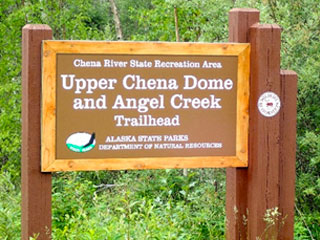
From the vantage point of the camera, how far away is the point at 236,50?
5.72 meters

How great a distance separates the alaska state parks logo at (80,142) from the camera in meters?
5.39

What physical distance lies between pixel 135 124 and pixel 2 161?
31.4 ft

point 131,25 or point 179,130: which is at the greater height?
point 131,25

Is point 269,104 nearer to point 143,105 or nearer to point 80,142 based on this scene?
point 143,105

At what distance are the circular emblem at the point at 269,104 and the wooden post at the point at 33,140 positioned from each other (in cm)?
161

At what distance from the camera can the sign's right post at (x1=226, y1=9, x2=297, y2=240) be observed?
5.74 metres

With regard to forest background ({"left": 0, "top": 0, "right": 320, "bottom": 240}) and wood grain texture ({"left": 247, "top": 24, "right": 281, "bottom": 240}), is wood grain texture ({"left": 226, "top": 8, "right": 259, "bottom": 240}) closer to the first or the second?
wood grain texture ({"left": 247, "top": 24, "right": 281, "bottom": 240})

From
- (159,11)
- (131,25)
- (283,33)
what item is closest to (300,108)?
(283,33)

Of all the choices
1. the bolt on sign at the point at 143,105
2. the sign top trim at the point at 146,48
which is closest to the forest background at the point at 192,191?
the bolt on sign at the point at 143,105

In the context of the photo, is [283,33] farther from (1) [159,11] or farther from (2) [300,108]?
(1) [159,11]

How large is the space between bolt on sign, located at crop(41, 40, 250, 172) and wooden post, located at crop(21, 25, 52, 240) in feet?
0.21

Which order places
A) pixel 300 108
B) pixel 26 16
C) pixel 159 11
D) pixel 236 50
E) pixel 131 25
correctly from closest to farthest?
1. pixel 236 50
2. pixel 300 108
3. pixel 159 11
4. pixel 26 16
5. pixel 131 25

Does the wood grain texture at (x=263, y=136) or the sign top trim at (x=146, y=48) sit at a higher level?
the sign top trim at (x=146, y=48)

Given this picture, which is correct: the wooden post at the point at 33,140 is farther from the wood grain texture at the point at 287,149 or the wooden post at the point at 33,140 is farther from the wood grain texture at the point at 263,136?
the wood grain texture at the point at 287,149
